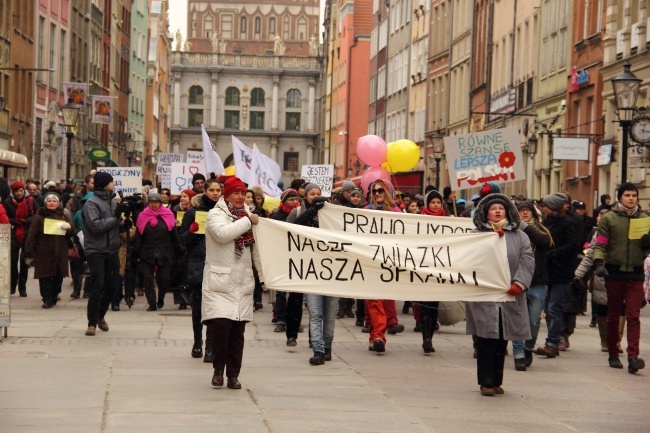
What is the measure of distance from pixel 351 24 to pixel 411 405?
93.1 metres

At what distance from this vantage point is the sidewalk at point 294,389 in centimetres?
1060

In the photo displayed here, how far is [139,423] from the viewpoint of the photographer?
404 inches

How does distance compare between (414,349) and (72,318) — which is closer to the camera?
(414,349)

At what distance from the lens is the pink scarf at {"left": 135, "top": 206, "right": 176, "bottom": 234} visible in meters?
22.1

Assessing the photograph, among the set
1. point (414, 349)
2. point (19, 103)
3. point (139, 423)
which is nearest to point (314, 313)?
point (414, 349)

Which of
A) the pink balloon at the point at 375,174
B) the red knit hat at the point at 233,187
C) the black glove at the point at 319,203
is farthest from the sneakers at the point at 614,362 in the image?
the pink balloon at the point at 375,174

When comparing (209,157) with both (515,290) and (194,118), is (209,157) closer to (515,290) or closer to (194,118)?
(515,290)

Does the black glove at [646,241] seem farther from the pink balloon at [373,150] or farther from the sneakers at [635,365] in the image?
the pink balloon at [373,150]

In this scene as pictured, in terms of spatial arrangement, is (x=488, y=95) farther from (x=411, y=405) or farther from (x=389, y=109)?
(x=411, y=405)

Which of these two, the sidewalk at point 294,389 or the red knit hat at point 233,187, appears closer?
the sidewalk at point 294,389

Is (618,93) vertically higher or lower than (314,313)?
higher

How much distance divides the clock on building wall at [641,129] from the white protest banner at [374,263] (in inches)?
544

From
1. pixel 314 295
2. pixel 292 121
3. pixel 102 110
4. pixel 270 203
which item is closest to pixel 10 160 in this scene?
pixel 270 203

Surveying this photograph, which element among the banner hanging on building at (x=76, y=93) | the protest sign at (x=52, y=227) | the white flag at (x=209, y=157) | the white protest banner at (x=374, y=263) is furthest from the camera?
the banner hanging on building at (x=76, y=93)
